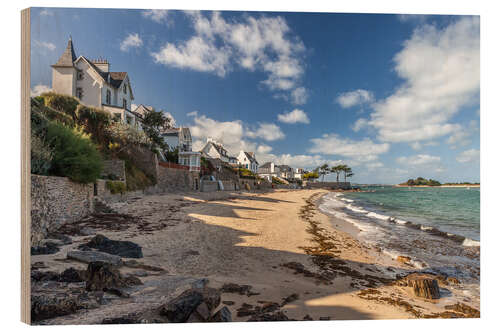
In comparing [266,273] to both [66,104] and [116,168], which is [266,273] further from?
[116,168]

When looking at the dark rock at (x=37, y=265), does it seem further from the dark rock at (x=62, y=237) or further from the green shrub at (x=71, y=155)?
the green shrub at (x=71, y=155)

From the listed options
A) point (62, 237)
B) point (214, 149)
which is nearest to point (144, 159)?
point (214, 149)

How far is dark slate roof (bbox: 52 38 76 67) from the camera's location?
3.93 meters

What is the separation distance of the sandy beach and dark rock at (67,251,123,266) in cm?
10

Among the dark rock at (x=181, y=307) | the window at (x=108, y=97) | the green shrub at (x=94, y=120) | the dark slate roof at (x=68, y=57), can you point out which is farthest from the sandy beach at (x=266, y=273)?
the window at (x=108, y=97)

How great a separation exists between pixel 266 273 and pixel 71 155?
613 centimetres

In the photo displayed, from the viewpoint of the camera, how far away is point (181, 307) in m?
2.41

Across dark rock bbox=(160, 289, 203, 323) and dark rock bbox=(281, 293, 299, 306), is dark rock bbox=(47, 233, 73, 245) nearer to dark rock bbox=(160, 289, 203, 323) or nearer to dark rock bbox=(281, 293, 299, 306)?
dark rock bbox=(160, 289, 203, 323)

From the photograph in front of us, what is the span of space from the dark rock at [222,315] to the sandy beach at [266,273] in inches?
3.8


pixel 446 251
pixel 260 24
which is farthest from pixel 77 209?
pixel 446 251

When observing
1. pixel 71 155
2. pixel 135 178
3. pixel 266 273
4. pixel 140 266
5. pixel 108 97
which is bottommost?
pixel 266 273

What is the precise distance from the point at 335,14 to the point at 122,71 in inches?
178

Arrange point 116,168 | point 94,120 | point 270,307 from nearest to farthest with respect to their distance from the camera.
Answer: point 270,307
point 94,120
point 116,168
